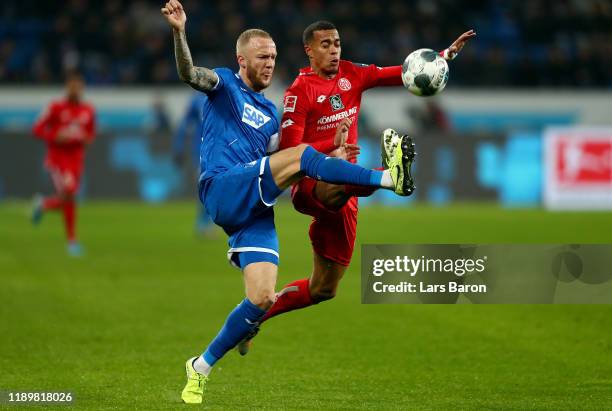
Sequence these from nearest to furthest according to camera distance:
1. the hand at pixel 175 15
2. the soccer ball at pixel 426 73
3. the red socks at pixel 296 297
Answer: the hand at pixel 175 15, the soccer ball at pixel 426 73, the red socks at pixel 296 297

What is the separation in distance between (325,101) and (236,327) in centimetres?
181

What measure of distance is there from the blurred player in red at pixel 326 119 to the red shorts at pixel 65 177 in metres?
8.25

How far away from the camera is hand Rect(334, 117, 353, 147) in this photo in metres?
6.97

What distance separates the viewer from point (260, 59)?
6.84 m

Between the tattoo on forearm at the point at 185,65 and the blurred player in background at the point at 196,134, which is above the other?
the blurred player in background at the point at 196,134

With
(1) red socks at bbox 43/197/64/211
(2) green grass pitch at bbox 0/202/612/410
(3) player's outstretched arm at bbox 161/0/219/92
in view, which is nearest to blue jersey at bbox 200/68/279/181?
(3) player's outstretched arm at bbox 161/0/219/92

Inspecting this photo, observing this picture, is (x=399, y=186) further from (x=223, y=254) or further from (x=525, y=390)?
(x=223, y=254)

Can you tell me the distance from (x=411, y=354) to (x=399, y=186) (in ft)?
8.15

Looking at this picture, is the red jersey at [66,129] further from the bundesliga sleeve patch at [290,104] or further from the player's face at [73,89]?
the bundesliga sleeve patch at [290,104]

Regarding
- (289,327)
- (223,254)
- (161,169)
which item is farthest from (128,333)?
(161,169)

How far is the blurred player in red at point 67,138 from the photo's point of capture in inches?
603

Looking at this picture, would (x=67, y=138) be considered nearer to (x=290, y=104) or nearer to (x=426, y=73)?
(x=290, y=104)

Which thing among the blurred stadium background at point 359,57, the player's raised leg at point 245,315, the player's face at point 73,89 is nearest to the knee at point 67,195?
the player's face at point 73,89

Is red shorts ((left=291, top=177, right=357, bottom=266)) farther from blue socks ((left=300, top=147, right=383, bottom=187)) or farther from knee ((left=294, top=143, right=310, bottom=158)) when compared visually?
blue socks ((left=300, top=147, right=383, bottom=187))
